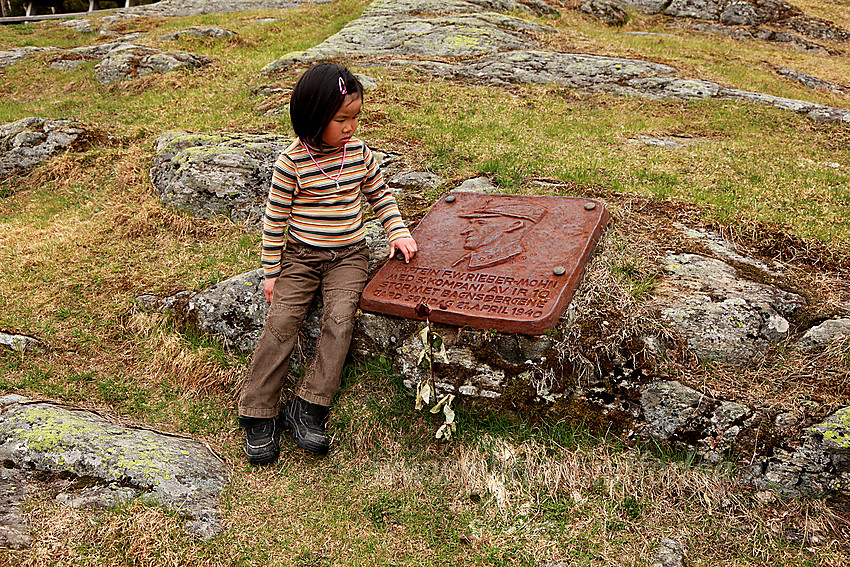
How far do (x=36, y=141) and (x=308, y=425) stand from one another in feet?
21.5

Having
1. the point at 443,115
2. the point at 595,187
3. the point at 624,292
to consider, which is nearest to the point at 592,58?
the point at 443,115

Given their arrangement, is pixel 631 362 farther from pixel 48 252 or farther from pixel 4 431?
pixel 48 252

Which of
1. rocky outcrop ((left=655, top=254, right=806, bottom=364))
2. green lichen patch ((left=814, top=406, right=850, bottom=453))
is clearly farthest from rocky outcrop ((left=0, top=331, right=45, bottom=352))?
green lichen patch ((left=814, top=406, right=850, bottom=453))

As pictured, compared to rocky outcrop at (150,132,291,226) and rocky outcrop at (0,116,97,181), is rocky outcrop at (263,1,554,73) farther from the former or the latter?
rocky outcrop at (150,132,291,226)

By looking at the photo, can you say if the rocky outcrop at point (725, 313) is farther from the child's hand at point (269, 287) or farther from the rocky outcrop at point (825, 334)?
the child's hand at point (269, 287)

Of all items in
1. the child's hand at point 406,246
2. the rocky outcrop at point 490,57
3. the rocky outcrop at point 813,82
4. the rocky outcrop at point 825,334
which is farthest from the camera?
the rocky outcrop at point 813,82

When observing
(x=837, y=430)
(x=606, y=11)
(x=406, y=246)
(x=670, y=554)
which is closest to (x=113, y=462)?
(x=406, y=246)

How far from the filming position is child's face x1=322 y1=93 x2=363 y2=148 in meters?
→ 3.91

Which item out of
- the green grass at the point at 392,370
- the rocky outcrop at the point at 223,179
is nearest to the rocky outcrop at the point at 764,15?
the green grass at the point at 392,370

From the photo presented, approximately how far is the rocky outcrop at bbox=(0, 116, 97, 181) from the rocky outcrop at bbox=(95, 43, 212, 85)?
9.69 feet

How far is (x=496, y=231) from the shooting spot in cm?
451

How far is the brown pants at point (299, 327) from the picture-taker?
399 centimetres

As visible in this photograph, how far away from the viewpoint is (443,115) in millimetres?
7930

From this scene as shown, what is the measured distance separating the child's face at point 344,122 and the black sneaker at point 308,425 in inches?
63.6
